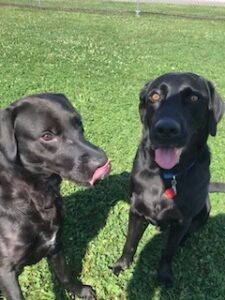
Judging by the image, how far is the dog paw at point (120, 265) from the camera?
3729 mm

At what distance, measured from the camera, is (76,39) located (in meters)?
13.0

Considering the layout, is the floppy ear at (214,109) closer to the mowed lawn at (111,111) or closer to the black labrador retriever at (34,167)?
the black labrador retriever at (34,167)

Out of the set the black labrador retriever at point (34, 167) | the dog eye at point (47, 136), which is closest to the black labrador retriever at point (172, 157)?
the black labrador retriever at point (34, 167)

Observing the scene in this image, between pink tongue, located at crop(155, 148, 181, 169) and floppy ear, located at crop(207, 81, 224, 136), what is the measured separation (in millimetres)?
324

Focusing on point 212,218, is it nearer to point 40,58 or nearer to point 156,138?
point 156,138

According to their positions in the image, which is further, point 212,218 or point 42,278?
point 212,218

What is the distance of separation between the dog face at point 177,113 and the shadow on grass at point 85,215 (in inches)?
45.1

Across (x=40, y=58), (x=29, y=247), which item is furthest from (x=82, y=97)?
(x=29, y=247)

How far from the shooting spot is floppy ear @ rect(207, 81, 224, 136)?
327 cm

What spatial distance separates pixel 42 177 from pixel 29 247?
44cm

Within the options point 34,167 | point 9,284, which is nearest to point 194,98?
point 34,167

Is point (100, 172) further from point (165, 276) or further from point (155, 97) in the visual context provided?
point (165, 276)

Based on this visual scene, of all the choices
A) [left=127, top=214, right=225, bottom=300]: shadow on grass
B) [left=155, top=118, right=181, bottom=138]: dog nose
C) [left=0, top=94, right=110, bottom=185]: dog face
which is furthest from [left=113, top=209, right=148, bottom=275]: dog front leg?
[left=0, top=94, right=110, bottom=185]: dog face

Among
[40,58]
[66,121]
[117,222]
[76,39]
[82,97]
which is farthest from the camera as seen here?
[76,39]
